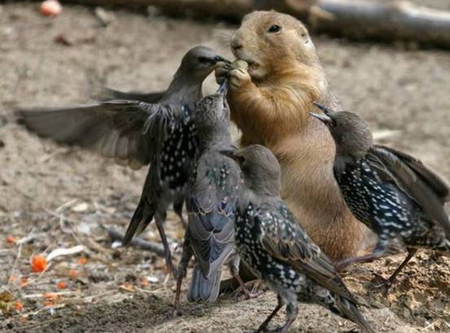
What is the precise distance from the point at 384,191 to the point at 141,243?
307 cm

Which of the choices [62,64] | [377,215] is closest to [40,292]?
[377,215]

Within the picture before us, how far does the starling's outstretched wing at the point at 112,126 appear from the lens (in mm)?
6852

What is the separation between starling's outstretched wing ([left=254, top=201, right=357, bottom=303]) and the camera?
568cm

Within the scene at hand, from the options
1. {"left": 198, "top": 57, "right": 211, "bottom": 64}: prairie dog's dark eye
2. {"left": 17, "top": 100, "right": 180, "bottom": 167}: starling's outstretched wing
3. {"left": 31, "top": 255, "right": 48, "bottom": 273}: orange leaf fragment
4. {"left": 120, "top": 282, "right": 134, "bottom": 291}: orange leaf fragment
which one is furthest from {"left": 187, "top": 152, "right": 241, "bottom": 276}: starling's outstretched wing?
{"left": 31, "top": 255, "right": 48, "bottom": 273}: orange leaf fragment

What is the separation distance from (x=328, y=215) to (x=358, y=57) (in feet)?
20.5

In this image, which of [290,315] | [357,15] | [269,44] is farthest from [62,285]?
[357,15]

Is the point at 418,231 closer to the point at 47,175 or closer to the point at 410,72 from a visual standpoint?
the point at 47,175

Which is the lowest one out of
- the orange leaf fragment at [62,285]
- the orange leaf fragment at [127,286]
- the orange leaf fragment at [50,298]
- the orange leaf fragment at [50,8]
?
the orange leaf fragment at [62,285]

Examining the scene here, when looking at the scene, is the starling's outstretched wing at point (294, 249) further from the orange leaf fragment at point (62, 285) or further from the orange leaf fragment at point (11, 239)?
the orange leaf fragment at point (11, 239)

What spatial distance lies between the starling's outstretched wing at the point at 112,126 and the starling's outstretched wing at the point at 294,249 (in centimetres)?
149

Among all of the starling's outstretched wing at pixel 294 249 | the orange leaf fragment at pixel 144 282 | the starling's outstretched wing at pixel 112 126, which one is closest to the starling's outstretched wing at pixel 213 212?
the starling's outstretched wing at pixel 294 249

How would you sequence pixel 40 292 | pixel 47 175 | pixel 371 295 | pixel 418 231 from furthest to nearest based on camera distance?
pixel 47 175
pixel 40 292
pixel 371 295
pixel 418 231

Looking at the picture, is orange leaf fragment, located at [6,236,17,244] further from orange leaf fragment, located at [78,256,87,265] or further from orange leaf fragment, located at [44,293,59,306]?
orange leaf fragment, located at [44,293,59,306]

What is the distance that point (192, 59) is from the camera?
7.27m
